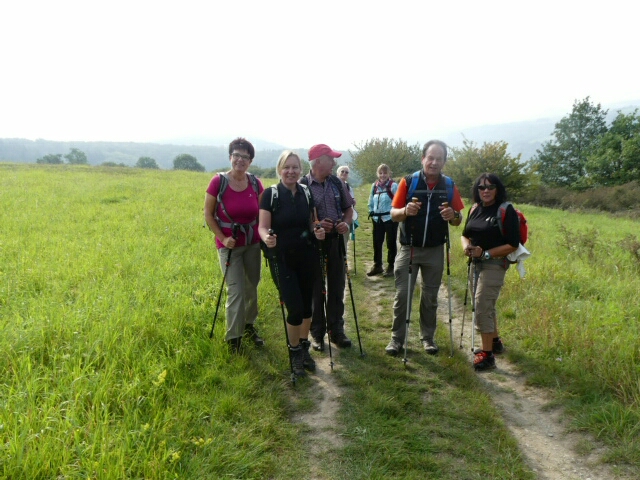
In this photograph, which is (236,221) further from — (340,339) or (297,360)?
(340,339)

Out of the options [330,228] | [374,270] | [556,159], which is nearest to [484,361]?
[330,228]

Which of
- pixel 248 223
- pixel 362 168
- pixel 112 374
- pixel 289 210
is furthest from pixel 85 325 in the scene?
pixel 362 168

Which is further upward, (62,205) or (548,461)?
(62,205)

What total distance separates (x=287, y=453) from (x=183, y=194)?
16935 mm

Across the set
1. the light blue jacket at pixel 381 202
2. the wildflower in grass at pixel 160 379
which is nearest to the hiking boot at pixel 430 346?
the wildflower in grass at pixel 160 379

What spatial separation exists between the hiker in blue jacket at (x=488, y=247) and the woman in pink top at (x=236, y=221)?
8.85 ft

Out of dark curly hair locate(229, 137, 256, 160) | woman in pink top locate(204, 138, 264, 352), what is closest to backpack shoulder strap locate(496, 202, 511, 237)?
woman in pink top locate(204, 138, 264, 352)

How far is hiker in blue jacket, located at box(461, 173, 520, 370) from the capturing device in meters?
4.57

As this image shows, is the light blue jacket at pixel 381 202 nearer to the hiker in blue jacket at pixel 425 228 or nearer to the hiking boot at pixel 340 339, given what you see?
the hiker in blue jacket at pixel 425 228

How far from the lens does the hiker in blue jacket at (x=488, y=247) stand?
457cm

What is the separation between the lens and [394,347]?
5055mm

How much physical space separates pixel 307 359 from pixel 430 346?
1654mm

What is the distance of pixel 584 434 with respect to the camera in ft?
11.5

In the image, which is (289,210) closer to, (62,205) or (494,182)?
(494,182)
